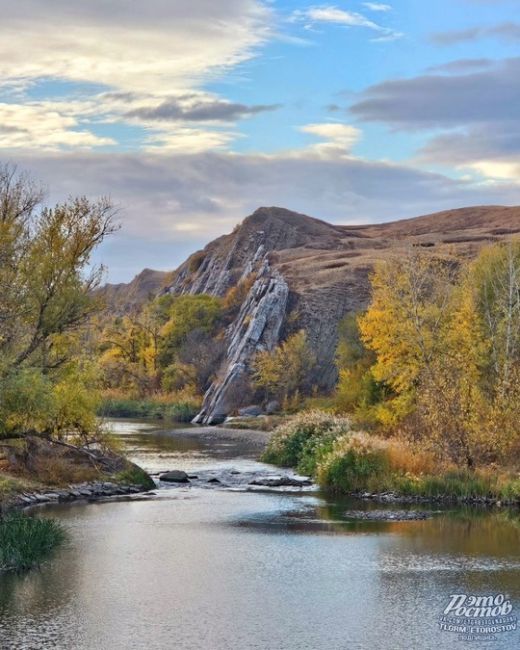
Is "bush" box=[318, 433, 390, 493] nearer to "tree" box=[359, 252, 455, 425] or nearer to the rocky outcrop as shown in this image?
"tree" box=[359, 252, 455, 425]

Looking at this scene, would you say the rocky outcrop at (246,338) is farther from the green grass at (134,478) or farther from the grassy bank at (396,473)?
the green grass at (134,478)

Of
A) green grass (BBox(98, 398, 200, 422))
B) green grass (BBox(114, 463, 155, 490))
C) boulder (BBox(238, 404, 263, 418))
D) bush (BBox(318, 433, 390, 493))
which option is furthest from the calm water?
green grass (BBox(98, 398, 200, 422))

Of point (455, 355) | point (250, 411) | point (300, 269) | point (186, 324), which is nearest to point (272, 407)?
point (250, 411)

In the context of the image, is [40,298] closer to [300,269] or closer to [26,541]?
[26,541]

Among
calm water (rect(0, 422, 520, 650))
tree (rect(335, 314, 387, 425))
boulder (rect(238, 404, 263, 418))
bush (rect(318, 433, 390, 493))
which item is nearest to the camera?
calm water (rect(0, 422, 520, 650))

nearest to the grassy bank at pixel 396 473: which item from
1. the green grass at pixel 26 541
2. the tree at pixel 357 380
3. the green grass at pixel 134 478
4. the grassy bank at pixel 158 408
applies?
the green grass at pixel 134 478

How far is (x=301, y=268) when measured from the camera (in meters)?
121

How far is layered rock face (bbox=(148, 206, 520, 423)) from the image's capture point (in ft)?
344

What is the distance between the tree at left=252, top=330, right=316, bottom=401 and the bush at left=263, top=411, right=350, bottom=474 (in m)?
39.3

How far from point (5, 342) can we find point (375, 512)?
15.6 m

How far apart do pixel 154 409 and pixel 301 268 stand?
94.9 feet

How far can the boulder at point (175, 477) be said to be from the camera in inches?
1815

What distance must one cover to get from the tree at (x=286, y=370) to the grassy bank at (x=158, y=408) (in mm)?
8030

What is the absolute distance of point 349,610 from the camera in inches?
886
